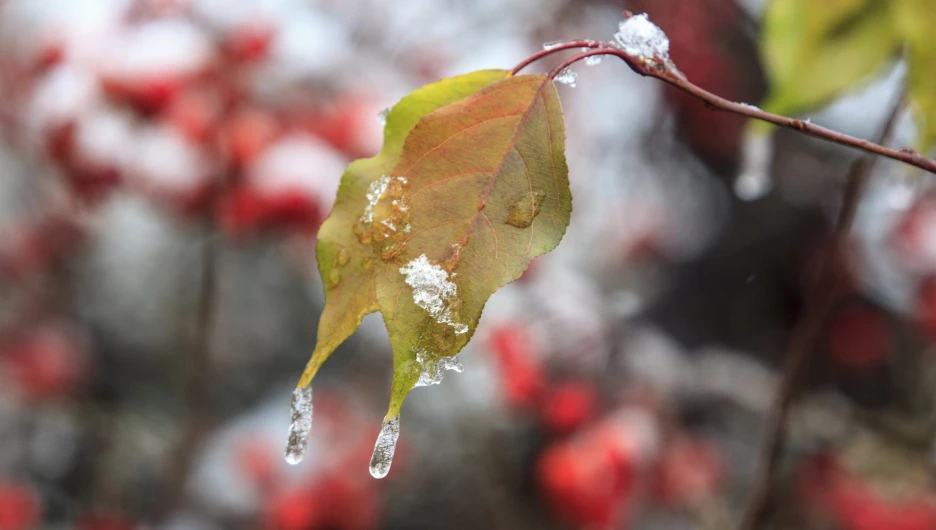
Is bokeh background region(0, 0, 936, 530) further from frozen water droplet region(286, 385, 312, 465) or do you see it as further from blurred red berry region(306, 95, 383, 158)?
frozen water droplet region(286, 385, 312, 465)

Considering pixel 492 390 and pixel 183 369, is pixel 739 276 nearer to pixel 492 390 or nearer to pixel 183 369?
pixel 492 390

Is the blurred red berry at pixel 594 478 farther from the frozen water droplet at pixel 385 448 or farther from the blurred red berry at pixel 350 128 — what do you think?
the frozen water droplet at pixel 385 448

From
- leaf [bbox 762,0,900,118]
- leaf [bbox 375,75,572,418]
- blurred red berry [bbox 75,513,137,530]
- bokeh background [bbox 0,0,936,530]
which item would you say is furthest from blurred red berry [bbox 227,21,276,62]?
blurred red berry [bbox 75,513,137,530]

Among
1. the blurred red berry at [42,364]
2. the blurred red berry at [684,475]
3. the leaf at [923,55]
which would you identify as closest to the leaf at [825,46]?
the leaf at [923,55]

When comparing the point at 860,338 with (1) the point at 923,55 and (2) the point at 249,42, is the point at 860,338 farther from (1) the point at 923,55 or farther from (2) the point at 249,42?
(2) the point at 249,42

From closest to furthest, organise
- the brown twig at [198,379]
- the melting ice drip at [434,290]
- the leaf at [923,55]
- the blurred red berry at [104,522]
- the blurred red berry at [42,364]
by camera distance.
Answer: the melting ice drip at [434,290]
the leaf at [923,55]
the brown twig at [198,379]
the blurred red berry at [104,522]
the blurred red berry at [42,364]

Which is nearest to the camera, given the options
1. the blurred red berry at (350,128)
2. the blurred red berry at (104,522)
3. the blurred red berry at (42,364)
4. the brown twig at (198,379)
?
the brown twig at (198,379)
